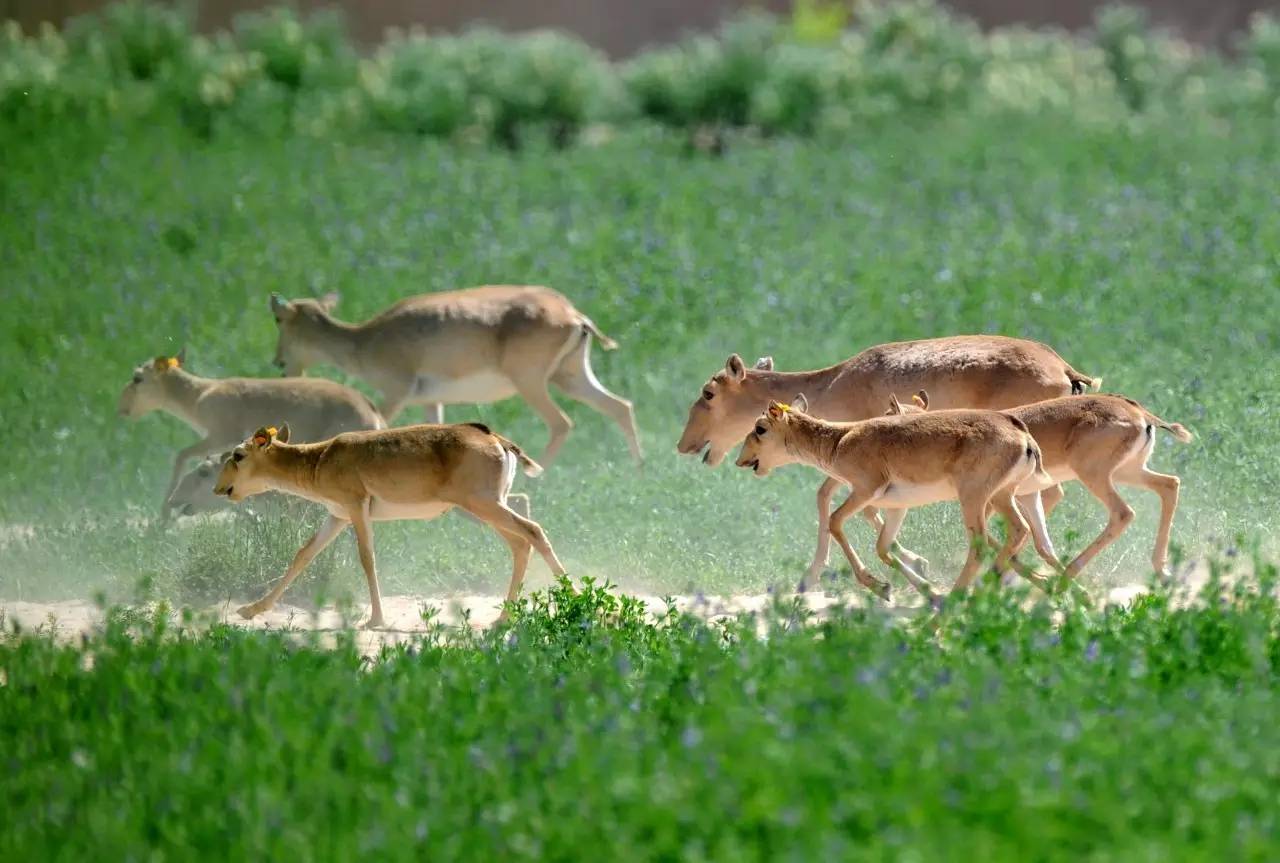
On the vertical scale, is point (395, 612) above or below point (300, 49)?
below

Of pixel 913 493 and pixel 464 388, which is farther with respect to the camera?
pixel 464 388

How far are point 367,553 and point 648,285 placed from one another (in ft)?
26.0

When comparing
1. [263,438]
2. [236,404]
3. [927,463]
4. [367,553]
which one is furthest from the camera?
[236,404]

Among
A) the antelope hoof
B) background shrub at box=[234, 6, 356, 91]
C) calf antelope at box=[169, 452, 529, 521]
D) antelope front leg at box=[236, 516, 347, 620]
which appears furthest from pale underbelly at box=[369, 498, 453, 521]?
background shrub at box=[234, 6, 356, 91]

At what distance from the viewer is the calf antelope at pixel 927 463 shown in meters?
10.0

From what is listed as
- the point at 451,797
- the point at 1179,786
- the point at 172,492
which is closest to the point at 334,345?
the point at 172,492

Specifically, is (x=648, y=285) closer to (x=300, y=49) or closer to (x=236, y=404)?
(x=236, y=404)

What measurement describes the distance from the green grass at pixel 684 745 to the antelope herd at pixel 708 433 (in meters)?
1.04

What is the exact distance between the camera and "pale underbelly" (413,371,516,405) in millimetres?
14656

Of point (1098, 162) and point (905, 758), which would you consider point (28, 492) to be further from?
point (1098, 162)

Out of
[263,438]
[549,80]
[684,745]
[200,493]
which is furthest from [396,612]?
[549,80]

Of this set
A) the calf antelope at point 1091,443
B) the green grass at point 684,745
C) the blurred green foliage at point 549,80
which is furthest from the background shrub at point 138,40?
the green grass at point 684,745

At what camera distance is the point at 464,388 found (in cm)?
1475

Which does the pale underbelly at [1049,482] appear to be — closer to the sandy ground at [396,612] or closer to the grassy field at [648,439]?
the sandy ground at [396,612]
